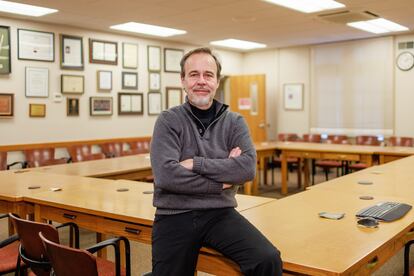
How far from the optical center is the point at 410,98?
8.45 meters

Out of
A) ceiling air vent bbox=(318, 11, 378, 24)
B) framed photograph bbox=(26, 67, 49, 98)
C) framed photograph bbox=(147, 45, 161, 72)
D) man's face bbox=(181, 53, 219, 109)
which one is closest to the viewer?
man's face bbox=(181, 53, 219, 109)

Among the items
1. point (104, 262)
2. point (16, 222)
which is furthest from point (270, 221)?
point (16, 222)

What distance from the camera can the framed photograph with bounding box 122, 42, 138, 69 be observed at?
26.5 ft

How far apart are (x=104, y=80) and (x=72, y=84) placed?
25.0 inches

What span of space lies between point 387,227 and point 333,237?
0.34 m

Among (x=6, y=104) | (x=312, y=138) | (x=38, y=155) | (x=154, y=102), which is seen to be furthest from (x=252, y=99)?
(x=6, y=104)

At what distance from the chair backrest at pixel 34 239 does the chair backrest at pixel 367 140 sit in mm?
6738

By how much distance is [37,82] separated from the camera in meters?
6.89

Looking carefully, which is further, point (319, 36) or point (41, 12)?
point (319, 36)

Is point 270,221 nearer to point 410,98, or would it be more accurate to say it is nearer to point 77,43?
point 77,43

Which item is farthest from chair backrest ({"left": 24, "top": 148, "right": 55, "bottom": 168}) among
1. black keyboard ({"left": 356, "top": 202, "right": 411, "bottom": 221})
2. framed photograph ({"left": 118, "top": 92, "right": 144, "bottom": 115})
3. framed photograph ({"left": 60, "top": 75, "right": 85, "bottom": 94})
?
black keyboard ({"left": 356, "top": 202, "right": 411, "bottom": 221})

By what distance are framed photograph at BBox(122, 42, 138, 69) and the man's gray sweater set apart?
6.20 metres

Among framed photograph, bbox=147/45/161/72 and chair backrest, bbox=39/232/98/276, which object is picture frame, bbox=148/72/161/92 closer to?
framed photograph, bbox=147/45/161/72

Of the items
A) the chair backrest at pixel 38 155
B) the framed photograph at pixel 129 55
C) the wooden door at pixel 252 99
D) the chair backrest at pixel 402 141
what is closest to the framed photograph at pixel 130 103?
the framed photograph at pixel 129 55
